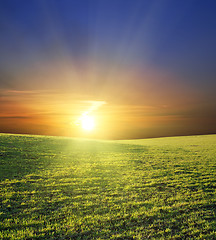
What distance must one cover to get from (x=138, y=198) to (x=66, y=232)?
551cm

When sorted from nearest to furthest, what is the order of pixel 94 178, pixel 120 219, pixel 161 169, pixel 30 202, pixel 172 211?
pixel 120 219
pixel 172 211
pixel 30 202
pixel 94 178
pixel 161 169

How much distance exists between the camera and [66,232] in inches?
300

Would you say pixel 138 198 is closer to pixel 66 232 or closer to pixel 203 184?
pixel 66 232

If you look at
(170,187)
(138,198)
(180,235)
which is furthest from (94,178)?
(180,235)

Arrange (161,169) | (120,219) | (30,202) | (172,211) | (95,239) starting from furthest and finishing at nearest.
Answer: (161,169) → (30,202) → (172,211) → (120,219) → (95,239)

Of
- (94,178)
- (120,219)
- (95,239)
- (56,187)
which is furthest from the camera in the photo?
(94,178)

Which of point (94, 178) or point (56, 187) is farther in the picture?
point (94, 178)

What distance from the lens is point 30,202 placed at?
1064 centimetres

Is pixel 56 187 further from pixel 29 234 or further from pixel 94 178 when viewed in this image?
pixel 29 234

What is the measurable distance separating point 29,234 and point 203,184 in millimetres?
13415

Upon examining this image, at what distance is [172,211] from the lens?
9.40 meters

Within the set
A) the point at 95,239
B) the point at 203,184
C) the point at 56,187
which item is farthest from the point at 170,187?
the point at 56,187

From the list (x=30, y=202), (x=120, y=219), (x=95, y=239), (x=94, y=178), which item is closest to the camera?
(x=95, y=239)

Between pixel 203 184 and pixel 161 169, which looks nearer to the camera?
pixel 203 184
